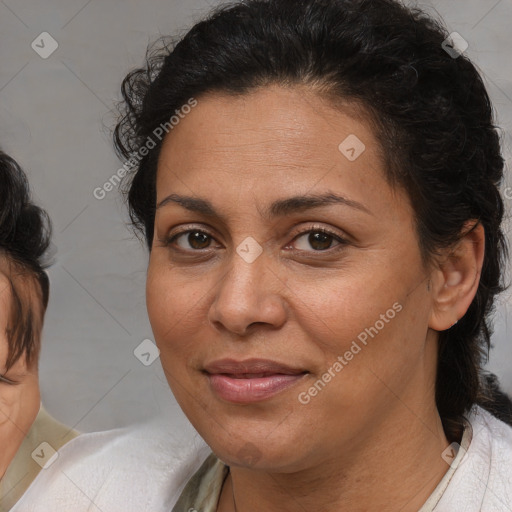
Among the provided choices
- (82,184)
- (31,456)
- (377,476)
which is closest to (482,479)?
(377,476)

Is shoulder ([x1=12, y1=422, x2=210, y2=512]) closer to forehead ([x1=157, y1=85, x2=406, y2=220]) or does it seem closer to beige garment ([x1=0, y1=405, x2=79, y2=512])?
beige garment ([x1=0, y1=405, x2=79, y2=512])

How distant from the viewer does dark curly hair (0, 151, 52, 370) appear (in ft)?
7.13

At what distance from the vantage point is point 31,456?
229 cm

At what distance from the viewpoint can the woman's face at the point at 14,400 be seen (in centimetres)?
222

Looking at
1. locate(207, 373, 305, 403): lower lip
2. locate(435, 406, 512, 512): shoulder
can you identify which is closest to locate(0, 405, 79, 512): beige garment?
locate(207, 373, 305, 403): lower lip

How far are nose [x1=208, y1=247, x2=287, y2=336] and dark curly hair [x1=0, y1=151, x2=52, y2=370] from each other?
0.92 meters

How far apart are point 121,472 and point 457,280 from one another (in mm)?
813

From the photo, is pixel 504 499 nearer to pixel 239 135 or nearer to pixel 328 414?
pixel 328 414

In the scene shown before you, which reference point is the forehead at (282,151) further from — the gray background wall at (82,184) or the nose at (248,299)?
the gray background wall at (82,184)

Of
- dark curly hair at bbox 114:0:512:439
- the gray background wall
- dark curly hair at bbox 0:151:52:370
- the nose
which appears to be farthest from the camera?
the gray background wall

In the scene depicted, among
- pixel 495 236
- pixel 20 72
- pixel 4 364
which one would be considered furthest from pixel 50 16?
pixel 495 236

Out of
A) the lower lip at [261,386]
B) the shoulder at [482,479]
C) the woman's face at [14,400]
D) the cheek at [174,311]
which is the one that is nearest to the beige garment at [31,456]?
the woman's face at [14,400]

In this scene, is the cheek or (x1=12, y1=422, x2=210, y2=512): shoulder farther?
(x1=12, y1=422, x2=210, y2=512): shoulder

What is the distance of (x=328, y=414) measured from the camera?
1425 mm
